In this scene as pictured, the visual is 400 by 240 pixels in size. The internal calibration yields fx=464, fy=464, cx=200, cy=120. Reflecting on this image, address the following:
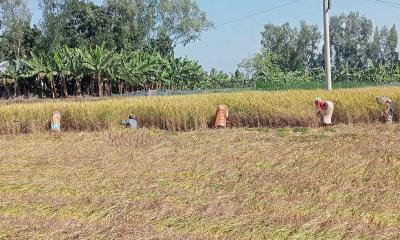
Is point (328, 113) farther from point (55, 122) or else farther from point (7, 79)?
point (7, 79)

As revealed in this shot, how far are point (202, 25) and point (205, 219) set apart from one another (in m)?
56.5

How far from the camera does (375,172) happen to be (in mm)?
6098

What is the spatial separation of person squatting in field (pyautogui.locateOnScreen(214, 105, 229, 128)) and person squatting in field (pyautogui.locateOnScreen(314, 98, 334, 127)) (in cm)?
240

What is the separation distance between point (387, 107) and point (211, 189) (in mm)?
7493

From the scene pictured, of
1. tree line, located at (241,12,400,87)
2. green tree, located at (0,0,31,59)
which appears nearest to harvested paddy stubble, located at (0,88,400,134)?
green tree, located at (0,0,31,59)

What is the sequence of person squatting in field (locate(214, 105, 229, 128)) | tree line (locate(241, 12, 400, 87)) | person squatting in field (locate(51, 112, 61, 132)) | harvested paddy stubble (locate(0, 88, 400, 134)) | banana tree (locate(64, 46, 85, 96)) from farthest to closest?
tree line (locate(241, 12, 400, 87)), banana tree (locate(64, 46, 85, 96)), person squatting in field (locate(51, 112, 61, 132)), person squatting in field (locate(214, 105, 229, 128)), harvested paddy stubble (locate(0, 88, 400, 134))

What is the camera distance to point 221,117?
12445mm

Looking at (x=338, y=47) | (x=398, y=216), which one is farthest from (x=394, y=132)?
(x=338, y=47)

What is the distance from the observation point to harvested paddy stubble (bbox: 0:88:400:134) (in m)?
12.0

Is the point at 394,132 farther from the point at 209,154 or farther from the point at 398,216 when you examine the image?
the point at 398,216

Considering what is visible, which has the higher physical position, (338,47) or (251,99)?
(338,47)

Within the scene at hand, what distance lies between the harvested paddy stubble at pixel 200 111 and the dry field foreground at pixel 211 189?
1.86 meters

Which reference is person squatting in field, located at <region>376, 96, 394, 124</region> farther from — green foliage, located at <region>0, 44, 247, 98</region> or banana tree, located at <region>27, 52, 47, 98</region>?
banana tree, located at <region>27, 52, 47, 98</region>

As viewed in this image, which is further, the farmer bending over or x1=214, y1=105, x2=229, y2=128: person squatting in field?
the farmer bending over
